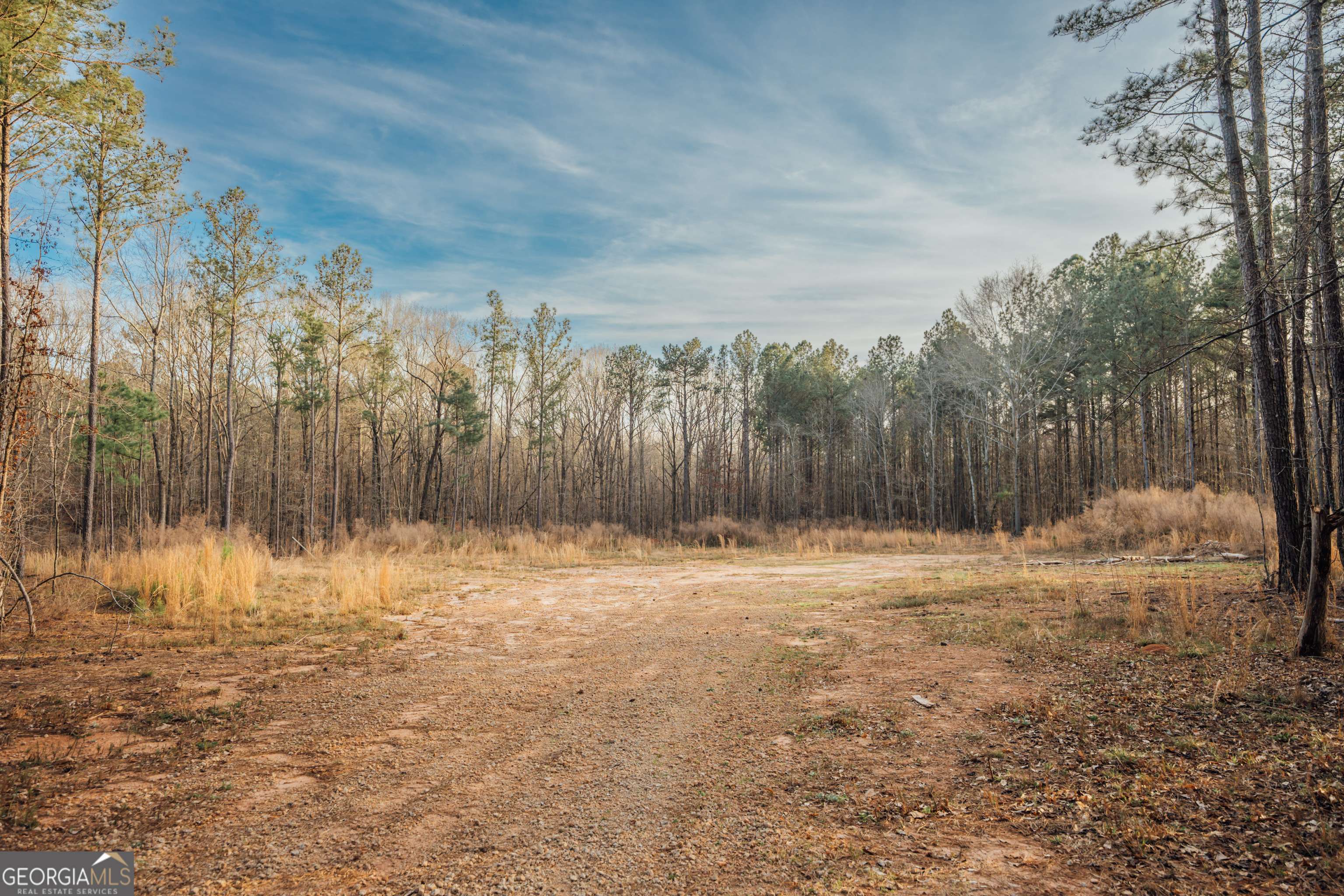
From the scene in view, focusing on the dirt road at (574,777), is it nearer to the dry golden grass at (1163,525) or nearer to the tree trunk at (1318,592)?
the tree trunk at (1318,592)

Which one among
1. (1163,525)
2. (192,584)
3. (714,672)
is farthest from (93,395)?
(1163,525)

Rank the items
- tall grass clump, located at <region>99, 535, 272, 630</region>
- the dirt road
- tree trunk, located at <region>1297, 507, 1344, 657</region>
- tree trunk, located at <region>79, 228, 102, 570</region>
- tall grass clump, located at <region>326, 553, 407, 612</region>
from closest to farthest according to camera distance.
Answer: the dirt road, tree trunk, located at <region>1297, 507, 1344, 657</region>, tall grass clump, located at <region>99, 535, 272, 630</region>, tall grass clump, located at <region>326, 553, 407, 612</region>, tree trunk, located at <region>79, 228, 102, 570</region>

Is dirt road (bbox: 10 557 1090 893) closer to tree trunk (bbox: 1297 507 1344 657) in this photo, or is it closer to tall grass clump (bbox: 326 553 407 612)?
tree trunk (bbox: 1297 507 1344 657)

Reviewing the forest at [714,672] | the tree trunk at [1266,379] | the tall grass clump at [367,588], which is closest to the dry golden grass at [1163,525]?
the forest at [714,672]

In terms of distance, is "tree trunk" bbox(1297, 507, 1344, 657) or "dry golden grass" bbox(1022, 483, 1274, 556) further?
"dry golden grass" bbox(1022, 483, 1274, 556)

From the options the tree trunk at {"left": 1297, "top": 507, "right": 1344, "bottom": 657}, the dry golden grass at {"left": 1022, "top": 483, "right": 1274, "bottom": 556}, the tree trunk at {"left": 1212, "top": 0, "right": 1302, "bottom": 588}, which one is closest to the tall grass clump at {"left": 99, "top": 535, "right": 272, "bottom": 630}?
the tree trunk at {"left": 1297, "top": 507, "right": 1344, "bottom": 657}

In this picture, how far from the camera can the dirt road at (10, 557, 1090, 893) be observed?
2.83m

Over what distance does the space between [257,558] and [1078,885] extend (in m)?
13.5

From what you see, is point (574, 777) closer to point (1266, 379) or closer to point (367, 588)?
point (367, 588)

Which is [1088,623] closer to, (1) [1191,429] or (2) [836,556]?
(2) [836,556]

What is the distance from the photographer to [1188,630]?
609 cm

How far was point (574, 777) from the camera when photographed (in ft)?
12.7

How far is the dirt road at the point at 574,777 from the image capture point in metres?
2.83

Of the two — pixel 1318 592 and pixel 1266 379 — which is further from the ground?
pixel 1266 379
